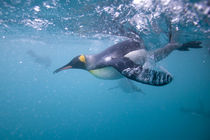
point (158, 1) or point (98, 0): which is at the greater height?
point (98, 0)

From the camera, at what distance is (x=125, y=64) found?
2.77 metres

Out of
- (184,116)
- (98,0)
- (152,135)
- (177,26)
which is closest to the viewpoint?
(98,0)

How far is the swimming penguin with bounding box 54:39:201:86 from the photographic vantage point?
92.6 inches

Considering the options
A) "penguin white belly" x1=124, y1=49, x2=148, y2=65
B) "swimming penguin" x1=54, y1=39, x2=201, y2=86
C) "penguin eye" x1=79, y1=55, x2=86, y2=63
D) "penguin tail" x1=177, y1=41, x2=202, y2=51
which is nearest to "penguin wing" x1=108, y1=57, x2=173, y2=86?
"swimming penguin" x1=54, y1=39, x2=201, y2=86

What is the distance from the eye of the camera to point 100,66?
3689 mm

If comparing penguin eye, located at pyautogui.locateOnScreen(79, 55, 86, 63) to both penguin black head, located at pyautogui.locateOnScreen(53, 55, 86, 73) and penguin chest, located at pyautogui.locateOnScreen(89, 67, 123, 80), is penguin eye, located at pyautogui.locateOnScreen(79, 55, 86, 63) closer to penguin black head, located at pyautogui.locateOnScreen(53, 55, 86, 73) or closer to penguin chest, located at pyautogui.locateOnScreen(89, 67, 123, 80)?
penguin black head, located at pyautogui.locateOnScreen(53, 55, 86, 73)

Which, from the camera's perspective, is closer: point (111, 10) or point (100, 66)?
point (100, 66)

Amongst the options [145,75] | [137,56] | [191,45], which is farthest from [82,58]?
[191,45]

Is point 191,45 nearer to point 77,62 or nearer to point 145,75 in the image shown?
point 145,75

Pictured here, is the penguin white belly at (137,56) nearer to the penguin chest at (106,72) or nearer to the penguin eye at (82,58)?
the penguin chest at (106,72)

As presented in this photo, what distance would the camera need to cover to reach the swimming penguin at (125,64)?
7.71ft

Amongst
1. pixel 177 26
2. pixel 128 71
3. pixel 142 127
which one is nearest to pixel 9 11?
pixel 128 71

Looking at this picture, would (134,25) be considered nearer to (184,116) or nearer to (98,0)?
(98,0)

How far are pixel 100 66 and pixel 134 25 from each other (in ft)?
13.2
